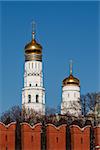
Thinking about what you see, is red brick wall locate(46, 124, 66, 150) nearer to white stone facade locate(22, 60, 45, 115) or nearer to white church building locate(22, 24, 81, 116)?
white church building locate(22, 24, 81, 116)

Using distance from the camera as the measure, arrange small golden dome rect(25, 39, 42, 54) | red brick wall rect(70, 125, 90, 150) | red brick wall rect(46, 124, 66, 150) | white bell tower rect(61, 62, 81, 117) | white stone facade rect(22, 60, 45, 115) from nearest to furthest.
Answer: red brick wall rect(46, 124, 66, 150)
red brick wall rect(70, 125, 90, 150)
small golden dome rect(25, 39, 42, 54)
white bell tower rect(61, 62, 81, 117)
white stone facade rect(22, 60, 45, 115)

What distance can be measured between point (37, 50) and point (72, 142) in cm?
5109

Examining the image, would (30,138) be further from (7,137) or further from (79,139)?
(79,139)

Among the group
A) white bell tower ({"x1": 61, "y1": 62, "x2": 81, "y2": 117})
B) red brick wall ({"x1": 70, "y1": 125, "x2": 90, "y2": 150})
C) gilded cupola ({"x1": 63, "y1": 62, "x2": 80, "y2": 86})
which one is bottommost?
red brick wall ({"x1": 70, "y1": 125, "x2": 90, "y2": 150})

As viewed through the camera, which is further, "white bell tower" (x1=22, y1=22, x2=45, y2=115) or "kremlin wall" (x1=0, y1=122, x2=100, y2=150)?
"white bell tower" (x1=22, y1=22, x2=45, y2=115)

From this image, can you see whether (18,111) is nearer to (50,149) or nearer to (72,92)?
(72,92)

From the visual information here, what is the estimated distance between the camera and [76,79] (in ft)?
239

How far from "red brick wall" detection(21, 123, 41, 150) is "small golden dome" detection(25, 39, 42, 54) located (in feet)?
168

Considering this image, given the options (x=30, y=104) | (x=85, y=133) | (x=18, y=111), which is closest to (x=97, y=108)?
(x=18, y=111)

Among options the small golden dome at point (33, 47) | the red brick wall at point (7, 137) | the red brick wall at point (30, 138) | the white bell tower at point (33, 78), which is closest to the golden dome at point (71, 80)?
the white bell tower at point (33, 78)

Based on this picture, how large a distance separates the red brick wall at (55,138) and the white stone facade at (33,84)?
170ft

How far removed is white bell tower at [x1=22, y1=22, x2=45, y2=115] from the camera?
238 ft

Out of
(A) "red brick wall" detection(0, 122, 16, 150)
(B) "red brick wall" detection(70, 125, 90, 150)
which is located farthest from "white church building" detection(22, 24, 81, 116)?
(A) "red brick wall" detection(0, 122, 16, 150)

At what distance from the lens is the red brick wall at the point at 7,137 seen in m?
21.1
